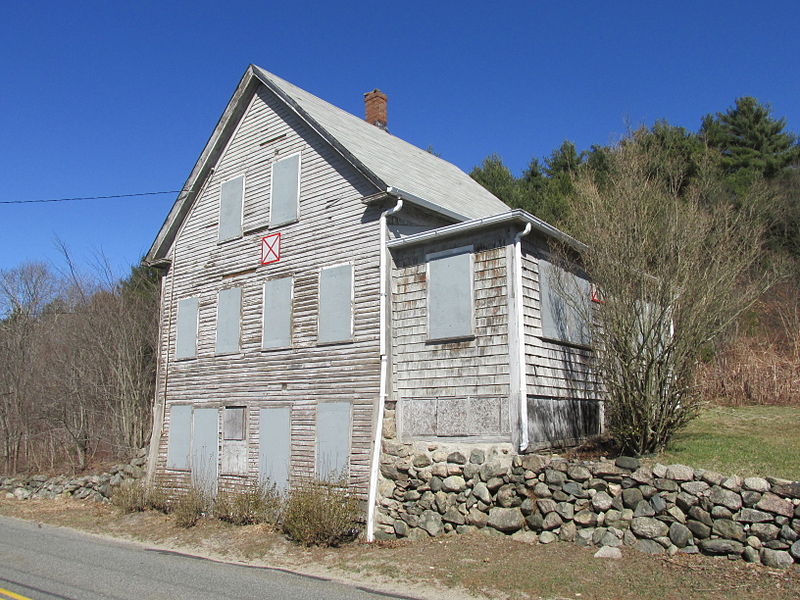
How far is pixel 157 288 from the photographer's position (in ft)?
89.3

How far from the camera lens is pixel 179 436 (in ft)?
54.9

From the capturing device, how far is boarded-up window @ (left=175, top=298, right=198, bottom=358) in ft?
56.0

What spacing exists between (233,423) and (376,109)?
35.3ft

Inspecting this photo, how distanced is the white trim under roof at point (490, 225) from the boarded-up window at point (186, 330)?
6462 millimetres

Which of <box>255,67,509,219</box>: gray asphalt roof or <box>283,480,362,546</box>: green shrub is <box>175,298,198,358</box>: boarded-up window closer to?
<box>255,67,509,219</box>: gray asphalt roof

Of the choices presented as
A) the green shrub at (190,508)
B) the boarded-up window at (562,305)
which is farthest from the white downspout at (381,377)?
the green shrub at (190,508)

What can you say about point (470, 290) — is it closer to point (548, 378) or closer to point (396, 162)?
point (548, 378)

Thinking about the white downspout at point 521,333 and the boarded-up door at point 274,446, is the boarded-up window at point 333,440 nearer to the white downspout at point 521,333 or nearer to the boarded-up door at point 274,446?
the boarded-up door at point 274,446

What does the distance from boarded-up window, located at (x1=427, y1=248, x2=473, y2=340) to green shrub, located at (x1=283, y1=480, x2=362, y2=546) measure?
3.46 meters

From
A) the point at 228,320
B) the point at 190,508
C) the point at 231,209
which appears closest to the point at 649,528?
the point at 190,508

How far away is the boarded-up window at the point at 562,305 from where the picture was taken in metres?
12.6

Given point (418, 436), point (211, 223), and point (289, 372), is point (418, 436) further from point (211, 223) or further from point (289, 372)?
point (211, 223)

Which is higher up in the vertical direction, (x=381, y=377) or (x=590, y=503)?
(x=381, y=377)

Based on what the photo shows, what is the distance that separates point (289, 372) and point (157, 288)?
1475 centimetres
